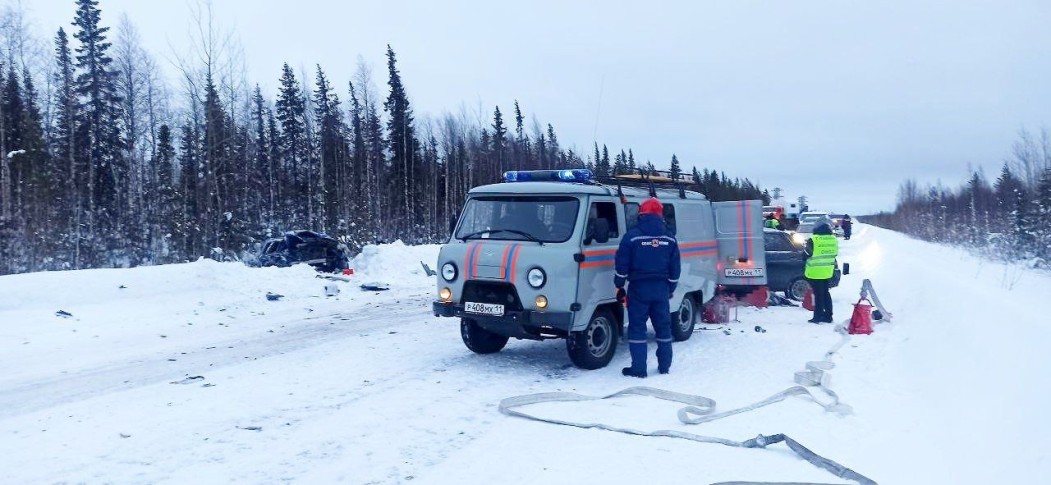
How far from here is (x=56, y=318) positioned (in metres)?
11.6

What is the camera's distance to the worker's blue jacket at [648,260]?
7.66 metres

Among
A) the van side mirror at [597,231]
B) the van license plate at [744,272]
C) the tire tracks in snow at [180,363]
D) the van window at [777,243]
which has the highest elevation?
the van side mirror at [597,231]

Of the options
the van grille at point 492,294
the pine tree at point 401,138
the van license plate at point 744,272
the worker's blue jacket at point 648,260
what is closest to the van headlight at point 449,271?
the van grille at point 492,294

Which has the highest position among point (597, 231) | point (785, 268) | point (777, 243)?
point (597, 231)

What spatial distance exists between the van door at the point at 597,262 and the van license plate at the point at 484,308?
0.91 meters

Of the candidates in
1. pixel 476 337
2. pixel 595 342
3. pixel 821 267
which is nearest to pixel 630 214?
pixel 595 342

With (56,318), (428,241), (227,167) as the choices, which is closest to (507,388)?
(56,318)

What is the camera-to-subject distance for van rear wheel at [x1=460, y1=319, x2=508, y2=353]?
882cm

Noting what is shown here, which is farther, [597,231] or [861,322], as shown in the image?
[861,322]

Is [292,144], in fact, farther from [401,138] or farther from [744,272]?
[744,272]

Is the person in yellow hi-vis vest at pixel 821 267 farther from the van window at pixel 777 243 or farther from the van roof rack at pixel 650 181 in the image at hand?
the van window at pixel 777 243

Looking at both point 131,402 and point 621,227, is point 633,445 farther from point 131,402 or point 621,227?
point 131,402

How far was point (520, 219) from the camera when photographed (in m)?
8.19

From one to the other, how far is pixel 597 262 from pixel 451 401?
2535 mm
